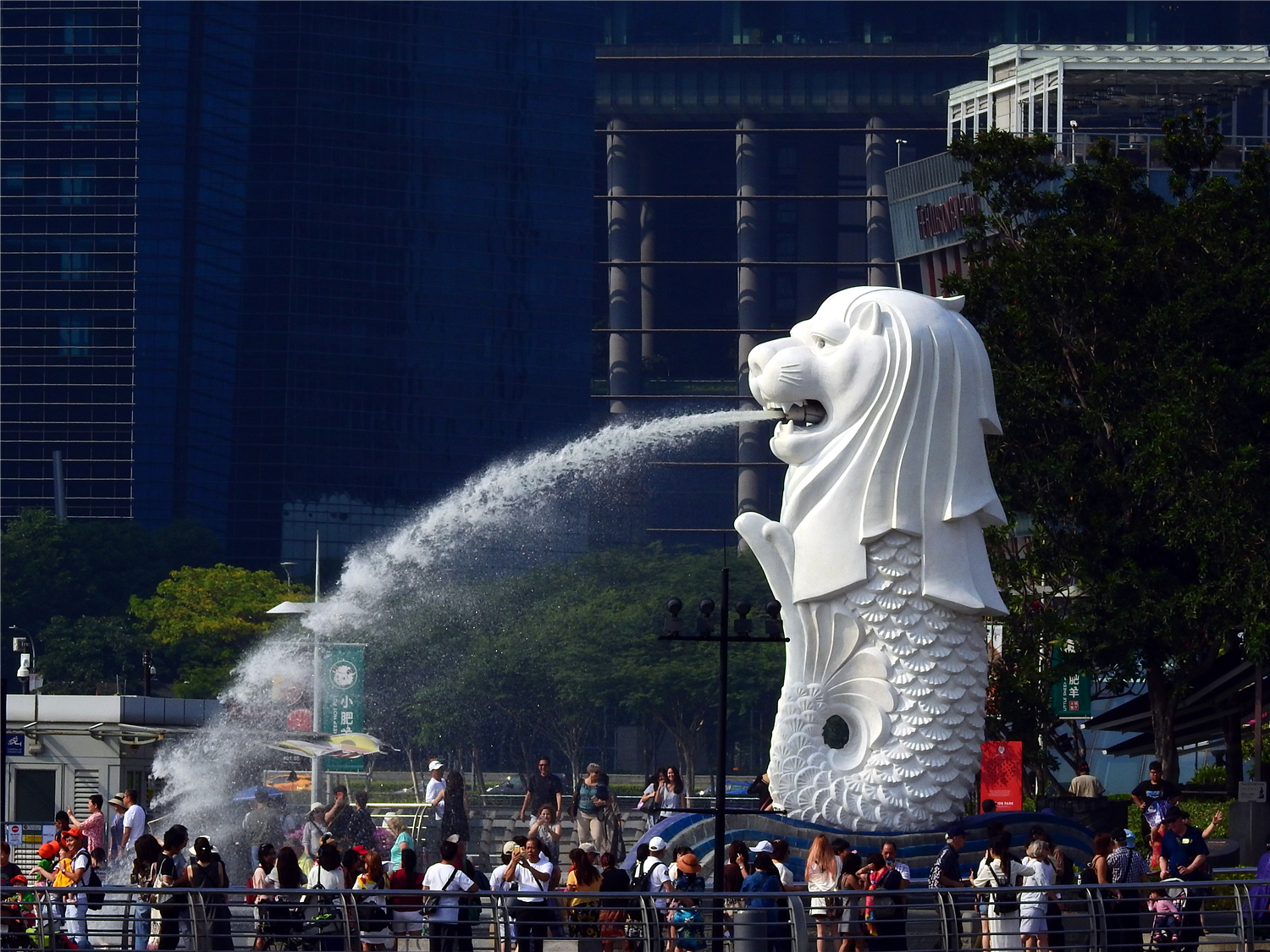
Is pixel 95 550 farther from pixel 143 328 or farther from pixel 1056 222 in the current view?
pixel 1056 222

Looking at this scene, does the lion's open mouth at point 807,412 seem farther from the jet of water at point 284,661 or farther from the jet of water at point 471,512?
the jet of water at point 284,661

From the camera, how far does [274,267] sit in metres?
124

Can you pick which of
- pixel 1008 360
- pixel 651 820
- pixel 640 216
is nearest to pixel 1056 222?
pixel 1008 360

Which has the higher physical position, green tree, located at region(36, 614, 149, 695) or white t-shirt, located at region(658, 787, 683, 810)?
green tree, located at region(36, 614, 149, 695)

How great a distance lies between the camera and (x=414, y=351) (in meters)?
125

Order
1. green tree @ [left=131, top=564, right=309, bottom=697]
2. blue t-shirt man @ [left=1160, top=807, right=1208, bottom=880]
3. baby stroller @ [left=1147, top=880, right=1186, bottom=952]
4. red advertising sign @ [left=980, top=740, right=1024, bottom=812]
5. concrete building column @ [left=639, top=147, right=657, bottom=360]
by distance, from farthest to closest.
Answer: concrete building column @ [left=639, top=147, right=657, bottom=360], green tree @ [left=131, top=564, right=309, bottom=697], red advertising sign @ [left=980, top=740, right=1024, bottom=812], blue t-shirt man @ [left=1160, top=807, right=1208, bottom=880], baby stroller @ [left=1147, top=880, right=1186, bottom=952]

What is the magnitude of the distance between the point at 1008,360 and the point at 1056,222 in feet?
7.23

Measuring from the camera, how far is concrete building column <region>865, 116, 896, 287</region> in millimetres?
129000

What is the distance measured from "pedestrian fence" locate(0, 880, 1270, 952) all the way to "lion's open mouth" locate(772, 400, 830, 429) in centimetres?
693

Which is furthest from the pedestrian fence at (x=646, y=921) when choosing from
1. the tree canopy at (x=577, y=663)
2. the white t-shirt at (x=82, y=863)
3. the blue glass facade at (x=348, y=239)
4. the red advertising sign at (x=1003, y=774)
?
the blue glass facade at (x=348, y=239)

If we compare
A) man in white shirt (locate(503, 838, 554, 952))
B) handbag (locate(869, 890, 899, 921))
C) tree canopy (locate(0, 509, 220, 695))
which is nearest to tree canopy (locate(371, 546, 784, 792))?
tree canopy (locate(0, 509, 220, 695))

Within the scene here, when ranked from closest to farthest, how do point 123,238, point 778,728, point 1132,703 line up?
point 778,728 → point 1132,703 → point 123,238

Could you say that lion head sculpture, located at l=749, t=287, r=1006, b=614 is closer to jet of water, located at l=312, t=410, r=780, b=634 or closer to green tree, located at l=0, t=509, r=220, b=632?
jet of water, located at l=312, t=410, r=780, b=634

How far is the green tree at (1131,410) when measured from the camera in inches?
1176
